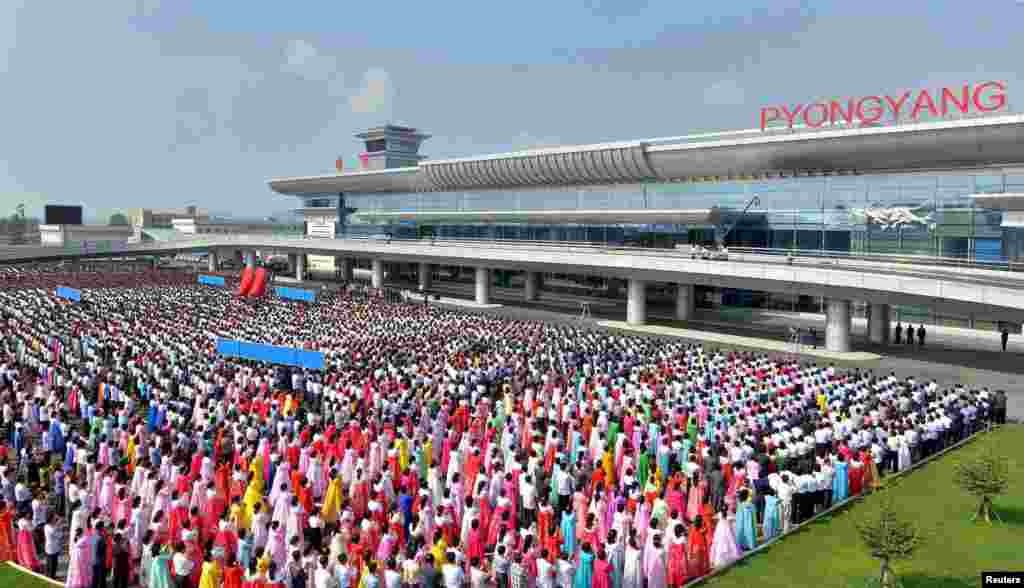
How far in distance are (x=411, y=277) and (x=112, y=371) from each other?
53410 mm

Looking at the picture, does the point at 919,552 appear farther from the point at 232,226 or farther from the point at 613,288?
the point at 232,226

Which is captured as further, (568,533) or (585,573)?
(568,533)

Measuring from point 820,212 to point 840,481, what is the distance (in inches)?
1226

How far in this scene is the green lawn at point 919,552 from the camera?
39.0ft

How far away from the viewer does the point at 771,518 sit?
13438 millimetres

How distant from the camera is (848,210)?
4191 cm

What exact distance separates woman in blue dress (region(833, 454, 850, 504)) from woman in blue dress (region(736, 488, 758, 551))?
10.7 feet

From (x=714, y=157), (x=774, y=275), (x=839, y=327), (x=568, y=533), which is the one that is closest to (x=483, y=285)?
(x=714, y=157)

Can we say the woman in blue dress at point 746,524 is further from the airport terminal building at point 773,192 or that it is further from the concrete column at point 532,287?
the concrete column at point 532,287

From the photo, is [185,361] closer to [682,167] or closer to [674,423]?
[674,423]

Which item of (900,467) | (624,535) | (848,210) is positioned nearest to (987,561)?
(900,467)

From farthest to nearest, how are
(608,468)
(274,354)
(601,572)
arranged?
(274,354), (608,468), (601,572)

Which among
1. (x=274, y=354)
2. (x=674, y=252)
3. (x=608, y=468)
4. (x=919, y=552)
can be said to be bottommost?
(x=919, y=552)

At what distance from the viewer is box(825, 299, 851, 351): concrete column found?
33.8 metres
